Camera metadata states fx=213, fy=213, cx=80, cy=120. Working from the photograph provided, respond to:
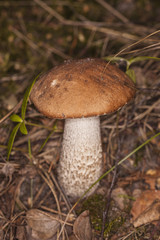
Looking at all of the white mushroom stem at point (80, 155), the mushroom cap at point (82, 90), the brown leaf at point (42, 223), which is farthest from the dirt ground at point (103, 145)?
the mushroom cap at point (82, 90)

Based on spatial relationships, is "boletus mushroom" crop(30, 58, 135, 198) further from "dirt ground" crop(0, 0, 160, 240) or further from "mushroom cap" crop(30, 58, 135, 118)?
"dirt ground" crop(0, 0, 160, 240)

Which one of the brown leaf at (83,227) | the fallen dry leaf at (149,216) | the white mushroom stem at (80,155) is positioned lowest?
the brown leaf at (83,227)

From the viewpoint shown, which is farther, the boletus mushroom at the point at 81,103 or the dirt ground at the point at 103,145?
the dirt ground at the point at 103,145

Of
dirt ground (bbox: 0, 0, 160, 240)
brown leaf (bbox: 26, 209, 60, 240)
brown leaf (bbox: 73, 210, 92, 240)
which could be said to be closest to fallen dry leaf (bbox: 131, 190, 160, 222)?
dirt ground (bbox: 0, 0, 160, 240)

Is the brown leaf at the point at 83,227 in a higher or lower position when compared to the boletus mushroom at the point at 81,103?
lower

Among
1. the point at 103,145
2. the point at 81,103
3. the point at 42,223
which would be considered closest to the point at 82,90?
the point at 81,103

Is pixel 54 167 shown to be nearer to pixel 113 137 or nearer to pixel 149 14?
pixel 113 137

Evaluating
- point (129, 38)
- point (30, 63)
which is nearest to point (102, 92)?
point (129, 38)

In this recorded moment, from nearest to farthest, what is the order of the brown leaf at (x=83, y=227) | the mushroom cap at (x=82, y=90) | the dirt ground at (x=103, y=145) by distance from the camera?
the mushroom cap at (x=82, y=90)
the brown leaf at (x=83, y=227)
the dirt ground at (x=103, y=145)

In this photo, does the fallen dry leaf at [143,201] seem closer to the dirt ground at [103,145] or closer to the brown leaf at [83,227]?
the dirt ground at [103,145]

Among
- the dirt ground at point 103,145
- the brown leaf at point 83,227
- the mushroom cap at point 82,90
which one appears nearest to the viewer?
the mushroom cap at point 82,90
